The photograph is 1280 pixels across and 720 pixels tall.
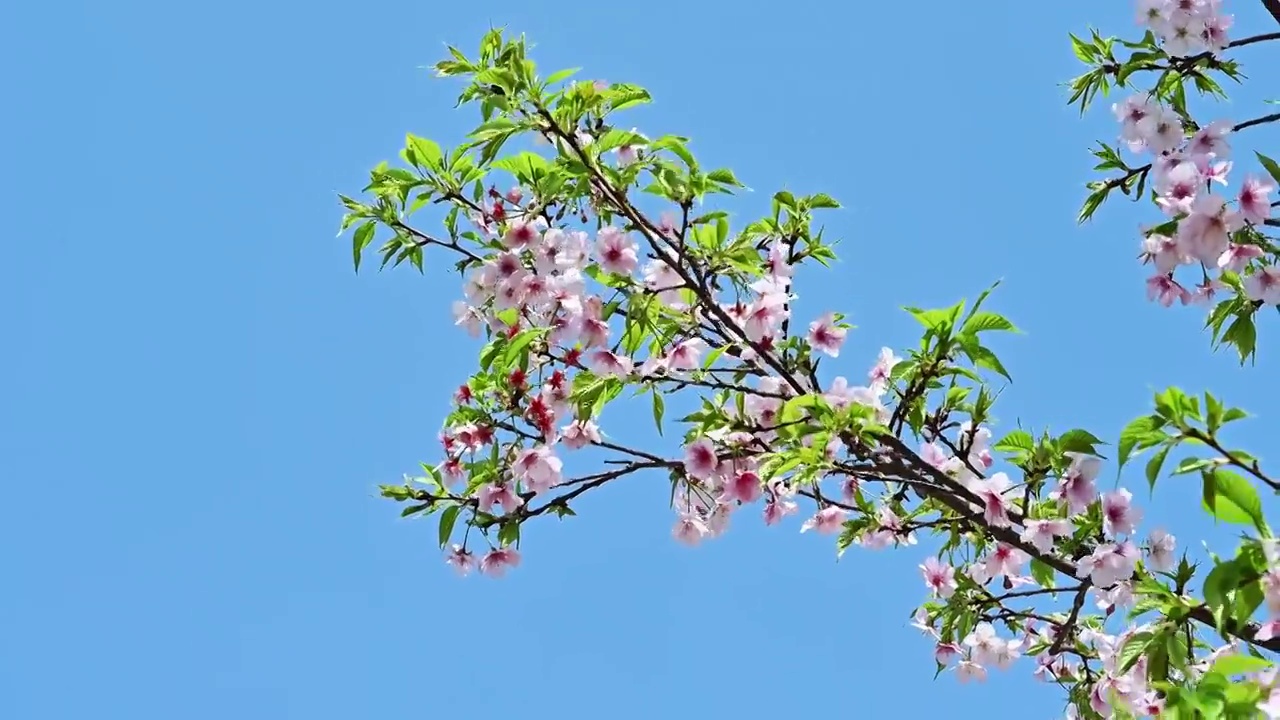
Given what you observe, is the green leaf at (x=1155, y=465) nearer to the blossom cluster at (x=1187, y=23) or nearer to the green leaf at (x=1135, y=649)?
the green leaf at (x=1135, y=649)

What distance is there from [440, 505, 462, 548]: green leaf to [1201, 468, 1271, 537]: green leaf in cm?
281

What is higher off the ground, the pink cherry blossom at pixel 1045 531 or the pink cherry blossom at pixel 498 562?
the pink cherry blossom at pixel 498 562

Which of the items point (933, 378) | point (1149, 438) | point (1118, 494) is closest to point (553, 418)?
point (933, 378)

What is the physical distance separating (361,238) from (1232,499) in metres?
3.00

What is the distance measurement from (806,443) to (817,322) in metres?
0.61

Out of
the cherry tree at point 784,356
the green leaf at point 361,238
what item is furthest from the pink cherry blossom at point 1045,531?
the green leaf at point 361,238

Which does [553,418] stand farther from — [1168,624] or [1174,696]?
[1174,696]

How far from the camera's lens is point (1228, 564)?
268 cm

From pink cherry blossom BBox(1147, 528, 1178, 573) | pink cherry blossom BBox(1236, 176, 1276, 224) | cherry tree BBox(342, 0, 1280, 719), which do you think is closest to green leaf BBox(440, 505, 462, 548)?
cherry tree BBox(342, 0, 1280, 719)

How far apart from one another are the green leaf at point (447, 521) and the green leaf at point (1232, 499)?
2.81m

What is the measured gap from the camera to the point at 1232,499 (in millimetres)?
2729

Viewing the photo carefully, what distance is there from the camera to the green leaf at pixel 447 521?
4715 millimetres

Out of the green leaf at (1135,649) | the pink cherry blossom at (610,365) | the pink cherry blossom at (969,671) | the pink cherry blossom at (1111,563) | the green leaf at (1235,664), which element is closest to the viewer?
the green leaf at (1235,664)

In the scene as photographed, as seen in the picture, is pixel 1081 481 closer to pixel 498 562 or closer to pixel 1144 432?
pixel 1144 432
